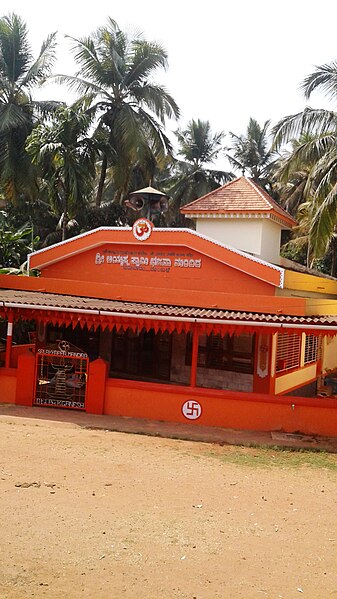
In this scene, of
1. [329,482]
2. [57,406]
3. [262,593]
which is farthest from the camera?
[57,406]

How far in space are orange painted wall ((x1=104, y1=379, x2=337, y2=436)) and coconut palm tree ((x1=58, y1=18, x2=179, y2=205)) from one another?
14608mm

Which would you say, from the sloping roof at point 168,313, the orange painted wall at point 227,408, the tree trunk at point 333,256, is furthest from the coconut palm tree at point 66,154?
the tree trunk at point 333,256

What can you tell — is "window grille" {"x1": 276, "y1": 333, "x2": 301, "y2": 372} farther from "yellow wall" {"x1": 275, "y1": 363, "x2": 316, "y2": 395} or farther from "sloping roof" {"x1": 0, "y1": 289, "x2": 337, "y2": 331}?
"sloping roof" {"x1": 0, "y1": 289, "x2": 337, "y2": 331}

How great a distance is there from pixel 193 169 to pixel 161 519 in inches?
1325

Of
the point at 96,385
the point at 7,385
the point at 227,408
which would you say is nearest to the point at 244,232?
the point at 227,408

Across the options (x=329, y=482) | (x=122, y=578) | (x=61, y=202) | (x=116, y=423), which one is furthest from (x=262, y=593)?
(x=61, y=202)

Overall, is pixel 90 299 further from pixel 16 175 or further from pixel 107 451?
pixel 16 175

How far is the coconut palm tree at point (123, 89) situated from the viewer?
2462 cm

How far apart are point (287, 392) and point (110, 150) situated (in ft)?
45.2

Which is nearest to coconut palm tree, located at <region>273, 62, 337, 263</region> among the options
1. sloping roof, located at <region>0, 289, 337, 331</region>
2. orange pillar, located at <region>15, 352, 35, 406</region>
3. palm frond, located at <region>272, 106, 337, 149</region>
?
palm frond, located at <region>272, 106, 337, 149</region>

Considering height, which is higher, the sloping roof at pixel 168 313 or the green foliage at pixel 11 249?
the green foliage at pixel 11 249

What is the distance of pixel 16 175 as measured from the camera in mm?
23828

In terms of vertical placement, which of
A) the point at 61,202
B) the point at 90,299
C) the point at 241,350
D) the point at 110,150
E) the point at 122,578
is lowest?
the point at 122,578

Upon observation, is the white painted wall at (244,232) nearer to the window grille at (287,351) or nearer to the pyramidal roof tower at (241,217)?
the pyramidal roof tower at (241,217)
